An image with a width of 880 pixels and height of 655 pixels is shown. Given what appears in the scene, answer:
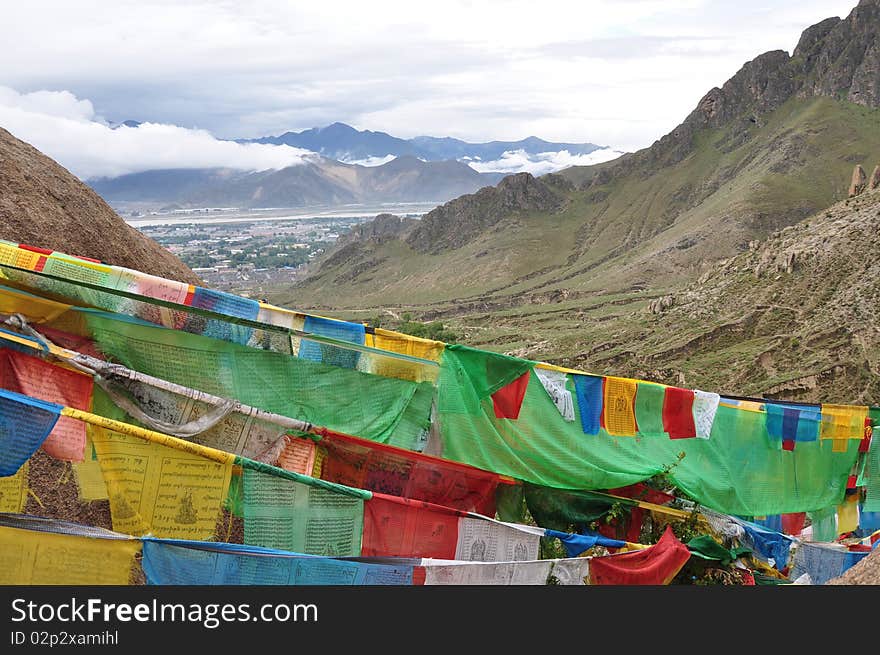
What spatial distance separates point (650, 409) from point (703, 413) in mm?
492

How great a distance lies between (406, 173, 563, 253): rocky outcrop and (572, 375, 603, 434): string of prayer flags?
91047 mm

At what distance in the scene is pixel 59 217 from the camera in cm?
896

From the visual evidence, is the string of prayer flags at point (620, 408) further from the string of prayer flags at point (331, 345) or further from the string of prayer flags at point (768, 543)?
the string of prayer flags at point (331, 345)

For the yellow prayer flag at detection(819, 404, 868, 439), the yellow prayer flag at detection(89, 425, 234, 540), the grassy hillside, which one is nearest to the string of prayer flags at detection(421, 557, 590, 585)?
the yellow prayer flag at detection(89, 425, 234, 540)

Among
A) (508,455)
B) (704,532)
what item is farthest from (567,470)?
(704,532)

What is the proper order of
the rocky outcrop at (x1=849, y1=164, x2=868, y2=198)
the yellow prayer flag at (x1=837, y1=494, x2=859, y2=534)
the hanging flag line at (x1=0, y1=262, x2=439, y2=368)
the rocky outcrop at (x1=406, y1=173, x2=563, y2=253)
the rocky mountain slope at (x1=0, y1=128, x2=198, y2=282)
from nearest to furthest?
1. the hanging flag line at (x1=0, y1=262, x2=439, y2=368)
2. the yellow prayer flag at (x1=837, y1=494, x2=859, y2=534)
3. the rocky mountain slope at (x1=0, y1=128, x2=198, y2=282)
4. the rocky outcrop at (x1=849, y1=164, x2=868, y2=198)
5. the rocky outcrop at (x1=406, y1=173, x2=563, y2=253)

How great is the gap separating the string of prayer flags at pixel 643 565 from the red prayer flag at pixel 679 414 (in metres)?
1.56

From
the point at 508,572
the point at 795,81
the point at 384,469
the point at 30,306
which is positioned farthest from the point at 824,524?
the point at 795,81

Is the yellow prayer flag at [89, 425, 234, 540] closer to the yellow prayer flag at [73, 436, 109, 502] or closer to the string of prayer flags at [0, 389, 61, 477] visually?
the yellow prayer flag at [73, 436, 109, 502]

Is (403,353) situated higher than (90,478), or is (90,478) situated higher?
(403,353)

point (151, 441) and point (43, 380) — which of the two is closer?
point (151, 441)

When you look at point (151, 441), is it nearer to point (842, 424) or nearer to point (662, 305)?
point (842, 424)

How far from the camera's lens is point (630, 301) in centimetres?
5516

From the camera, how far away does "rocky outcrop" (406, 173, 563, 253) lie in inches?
3888
